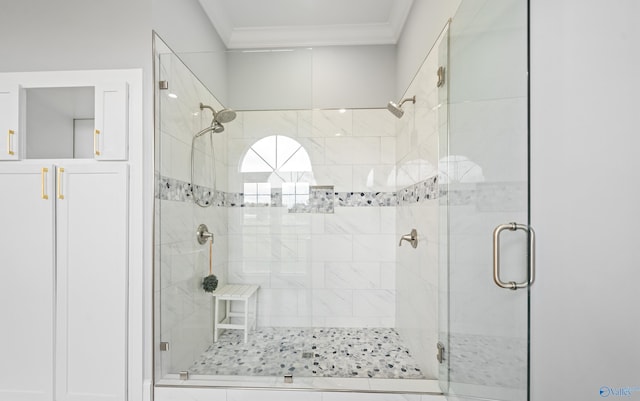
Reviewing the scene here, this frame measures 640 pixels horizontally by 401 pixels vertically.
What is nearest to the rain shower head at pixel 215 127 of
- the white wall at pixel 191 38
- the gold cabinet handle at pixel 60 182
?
the white wall at pixel 191 38

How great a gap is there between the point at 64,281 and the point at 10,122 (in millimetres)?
942

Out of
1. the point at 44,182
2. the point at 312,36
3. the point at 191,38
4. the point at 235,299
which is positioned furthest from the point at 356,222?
the point at 44,182

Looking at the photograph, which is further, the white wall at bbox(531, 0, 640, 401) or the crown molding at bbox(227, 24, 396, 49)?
the crown molding at bbox(227, 24, 396, 49)

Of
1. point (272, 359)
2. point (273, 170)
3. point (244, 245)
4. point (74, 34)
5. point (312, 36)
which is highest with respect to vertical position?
point (312, 36)

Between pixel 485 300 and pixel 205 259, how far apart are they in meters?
1.44

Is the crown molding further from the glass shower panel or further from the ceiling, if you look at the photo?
the glass shower panel

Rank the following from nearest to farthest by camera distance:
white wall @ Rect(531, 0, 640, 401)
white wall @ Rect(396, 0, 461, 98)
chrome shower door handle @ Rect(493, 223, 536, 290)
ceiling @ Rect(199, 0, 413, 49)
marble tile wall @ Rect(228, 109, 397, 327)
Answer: white wall @ Rect(531, 0, 640, 401) → chrome shower door handle @ Rect(493, 223, 536, 290) → white wall @ Rect(396, 0, 461, 98) → ceiling @ Rect(199, 0, 413, 49) → marble tile wall @ Rect(228, 109, 397, 327)

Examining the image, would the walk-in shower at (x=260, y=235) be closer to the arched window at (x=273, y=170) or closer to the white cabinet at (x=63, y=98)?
the arched window at (x=273, y=170)

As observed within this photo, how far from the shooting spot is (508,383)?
3.47 feet

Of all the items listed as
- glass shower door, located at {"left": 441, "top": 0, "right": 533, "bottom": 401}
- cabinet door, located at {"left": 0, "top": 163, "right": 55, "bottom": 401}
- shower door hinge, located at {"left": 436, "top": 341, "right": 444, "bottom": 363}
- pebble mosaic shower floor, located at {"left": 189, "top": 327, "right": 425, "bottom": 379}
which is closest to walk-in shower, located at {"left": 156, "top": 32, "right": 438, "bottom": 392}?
pebble mosaic shower floor, located at {"left": 189, "top": 327, "right": 425, "bottom": 379}

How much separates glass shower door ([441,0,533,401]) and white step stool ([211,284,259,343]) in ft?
3.44

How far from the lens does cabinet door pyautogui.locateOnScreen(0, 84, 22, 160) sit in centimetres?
191

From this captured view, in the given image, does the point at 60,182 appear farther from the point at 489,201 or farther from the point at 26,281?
the point at 489,201

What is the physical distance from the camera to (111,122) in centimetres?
189
